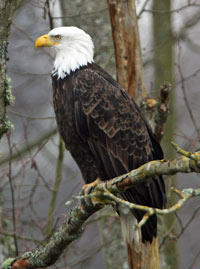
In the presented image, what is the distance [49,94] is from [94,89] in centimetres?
421

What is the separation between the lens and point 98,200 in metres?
3.33

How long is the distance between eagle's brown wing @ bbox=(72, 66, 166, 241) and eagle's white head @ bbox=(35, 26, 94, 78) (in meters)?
0.36

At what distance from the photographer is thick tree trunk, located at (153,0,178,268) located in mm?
6793

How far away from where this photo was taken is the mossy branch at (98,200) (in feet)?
7.99

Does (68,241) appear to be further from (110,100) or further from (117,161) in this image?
(110,100)

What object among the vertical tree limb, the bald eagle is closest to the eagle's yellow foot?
the bald eagle

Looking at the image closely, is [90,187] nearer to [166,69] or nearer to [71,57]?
[71,57]

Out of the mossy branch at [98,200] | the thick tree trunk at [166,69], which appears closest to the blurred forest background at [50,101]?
the thick tree trunk at [166,69]

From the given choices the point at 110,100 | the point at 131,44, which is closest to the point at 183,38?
the point at 131,44

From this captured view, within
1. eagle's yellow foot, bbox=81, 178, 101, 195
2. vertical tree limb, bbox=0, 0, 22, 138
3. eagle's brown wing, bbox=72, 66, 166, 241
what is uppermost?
vertical tree limb, bbox=0, 0, 22, 138

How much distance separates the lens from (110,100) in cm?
430

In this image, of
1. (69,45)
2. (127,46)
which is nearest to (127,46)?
(127,46)

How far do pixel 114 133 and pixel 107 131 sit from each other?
0.22 ft

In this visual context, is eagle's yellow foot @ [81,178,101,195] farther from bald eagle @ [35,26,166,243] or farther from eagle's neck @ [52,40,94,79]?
eagle's neck @ [52,40,94,79]
